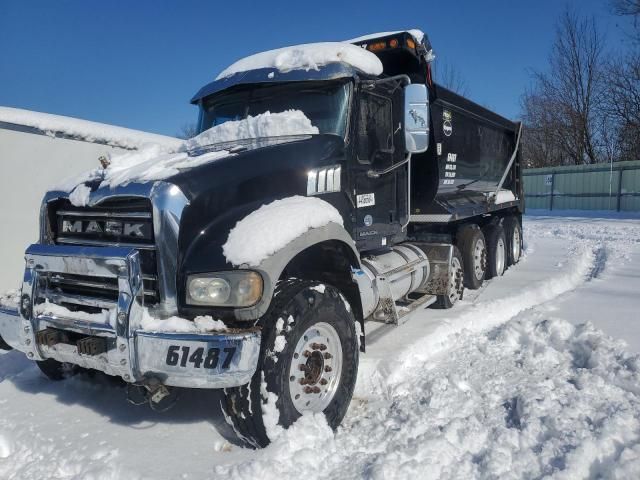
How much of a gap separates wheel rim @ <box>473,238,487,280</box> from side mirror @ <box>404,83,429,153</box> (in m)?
3.56

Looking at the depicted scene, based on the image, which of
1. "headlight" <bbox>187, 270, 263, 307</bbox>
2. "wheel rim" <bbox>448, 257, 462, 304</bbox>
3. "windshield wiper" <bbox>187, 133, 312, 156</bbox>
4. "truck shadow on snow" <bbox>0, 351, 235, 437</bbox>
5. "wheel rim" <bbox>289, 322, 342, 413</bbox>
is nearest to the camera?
"headlight" <bbox>187, 270, 263, 307</bbox>

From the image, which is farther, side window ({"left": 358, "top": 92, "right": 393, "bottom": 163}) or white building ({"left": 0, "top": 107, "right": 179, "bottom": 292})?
white building ({"left": 0, "top": 107, "right": 179, "bottom": 292})

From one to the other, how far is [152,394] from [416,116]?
3.04 m

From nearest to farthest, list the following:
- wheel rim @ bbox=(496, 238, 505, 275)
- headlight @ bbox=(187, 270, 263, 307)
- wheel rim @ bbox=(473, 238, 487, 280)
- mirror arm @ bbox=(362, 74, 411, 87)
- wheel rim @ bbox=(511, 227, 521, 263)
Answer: headlight @ bbox=(187, 270, 263, 307)
mirror arm @ bbox=(362, 74, 411, 87)
wheel rim @ bbox=(473, 238, 487, 280)
wheel rim @ bbox=(496, 238, 505, 275)
wheel rim @ bbox=(511, 227, 521, 263)

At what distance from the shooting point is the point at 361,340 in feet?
12.4

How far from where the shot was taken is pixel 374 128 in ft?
15.0

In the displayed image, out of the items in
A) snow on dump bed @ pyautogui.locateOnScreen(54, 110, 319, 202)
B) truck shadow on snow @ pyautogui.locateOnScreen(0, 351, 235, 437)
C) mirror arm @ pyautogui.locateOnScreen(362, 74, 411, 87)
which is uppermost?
mirror arm @ pyautogui.locateOnScreen(362, 74, 411, 87)

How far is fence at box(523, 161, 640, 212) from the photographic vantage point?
23.4 metres

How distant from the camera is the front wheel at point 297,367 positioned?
2879mm

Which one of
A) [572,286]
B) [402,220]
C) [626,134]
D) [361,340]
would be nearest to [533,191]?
[626,134]

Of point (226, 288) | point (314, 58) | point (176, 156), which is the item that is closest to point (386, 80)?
point (314, 58)

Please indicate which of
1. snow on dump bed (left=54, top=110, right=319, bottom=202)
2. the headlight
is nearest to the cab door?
snow on dump bed (left=54, top=110, right=319, bottom=202)

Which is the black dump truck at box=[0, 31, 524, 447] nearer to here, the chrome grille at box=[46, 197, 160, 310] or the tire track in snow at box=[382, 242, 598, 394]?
the chrome grille at box=[46, 197, 160, 310]

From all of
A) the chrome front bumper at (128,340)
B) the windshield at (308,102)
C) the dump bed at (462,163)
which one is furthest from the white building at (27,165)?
the dump bed at (462,163)
